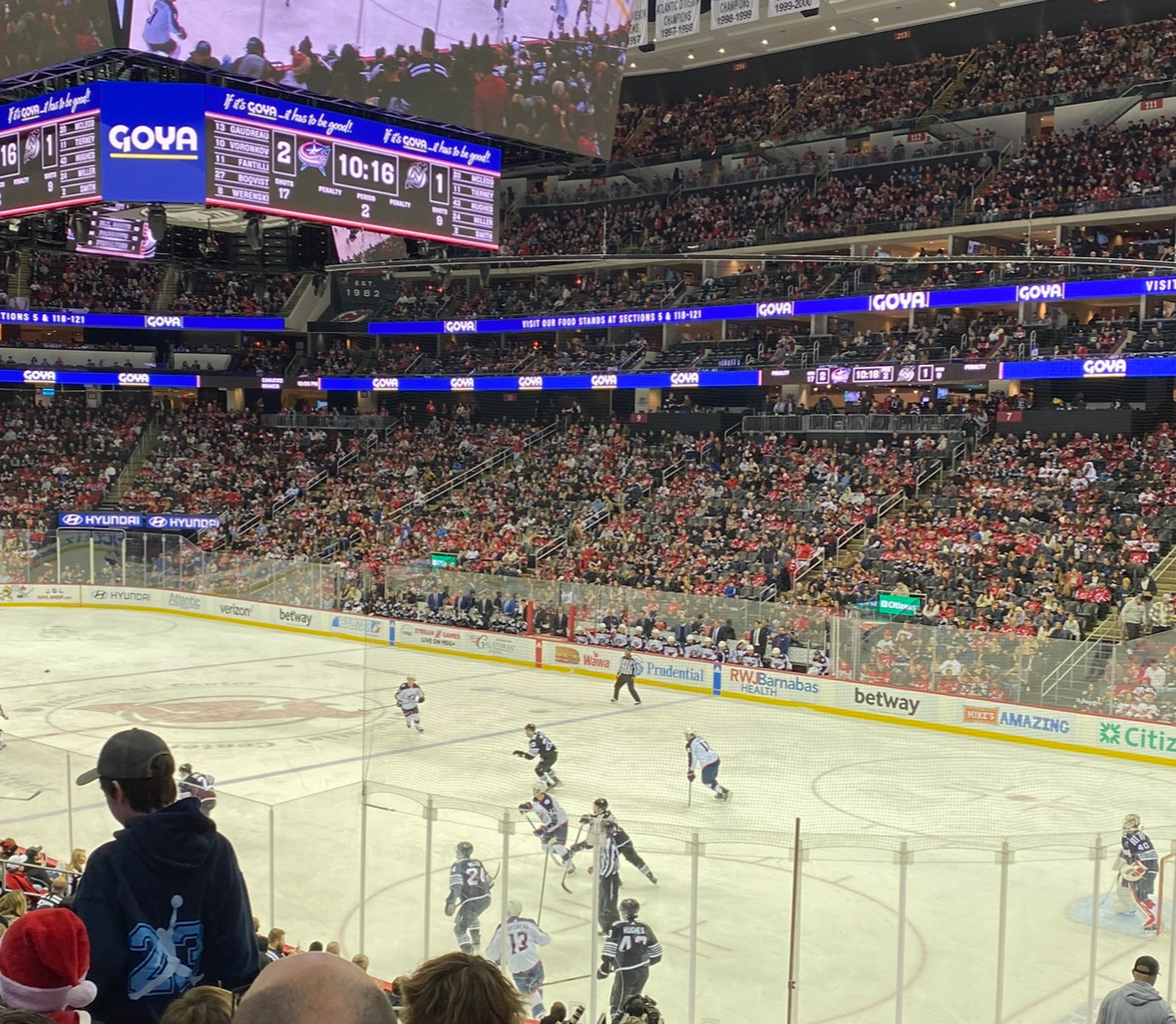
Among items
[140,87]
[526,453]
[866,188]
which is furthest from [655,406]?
[140,87]

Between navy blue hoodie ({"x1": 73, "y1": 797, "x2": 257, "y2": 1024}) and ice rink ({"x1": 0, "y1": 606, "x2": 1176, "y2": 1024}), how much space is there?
17.5ft

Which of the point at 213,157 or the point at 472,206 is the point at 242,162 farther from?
the point at 472,206

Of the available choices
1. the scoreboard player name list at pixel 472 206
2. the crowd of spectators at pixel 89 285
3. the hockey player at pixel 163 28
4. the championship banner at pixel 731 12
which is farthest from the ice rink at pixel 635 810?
the championship banner at pixel 731 12

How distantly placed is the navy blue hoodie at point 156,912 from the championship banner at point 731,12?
116ft

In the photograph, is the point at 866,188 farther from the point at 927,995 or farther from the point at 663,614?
the point at 927,995

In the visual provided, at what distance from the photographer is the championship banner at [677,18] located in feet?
117

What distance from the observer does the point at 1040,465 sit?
2819 centimetres

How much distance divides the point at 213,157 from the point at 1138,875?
36.7ft

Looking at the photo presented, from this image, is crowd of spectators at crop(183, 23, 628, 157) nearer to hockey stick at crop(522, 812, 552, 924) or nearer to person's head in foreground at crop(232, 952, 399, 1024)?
hockey stick at crop(522, 812, 552, 924)

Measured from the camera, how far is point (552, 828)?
11344 millimetres

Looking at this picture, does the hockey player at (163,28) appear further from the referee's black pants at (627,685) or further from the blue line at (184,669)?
the blue line at (184,669)

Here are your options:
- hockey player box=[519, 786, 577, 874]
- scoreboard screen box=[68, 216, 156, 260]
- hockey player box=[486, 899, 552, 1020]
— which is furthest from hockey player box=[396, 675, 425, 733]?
hockey player box=[486, 899, 552, 1020]

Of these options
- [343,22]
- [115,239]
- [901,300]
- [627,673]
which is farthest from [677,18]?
[343,22]

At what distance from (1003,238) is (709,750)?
2432 cm
